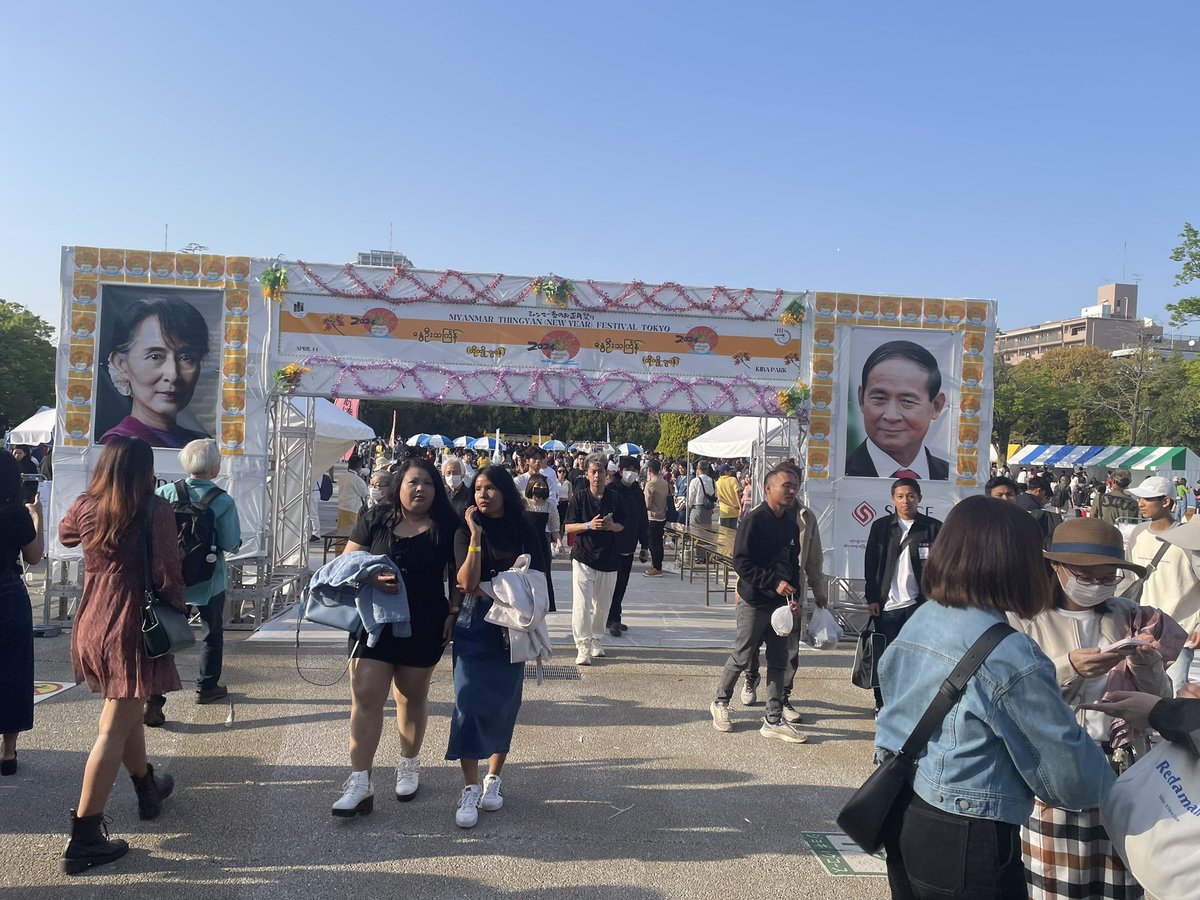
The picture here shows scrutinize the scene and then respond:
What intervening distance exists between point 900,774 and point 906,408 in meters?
8.16

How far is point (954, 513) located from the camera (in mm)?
2475

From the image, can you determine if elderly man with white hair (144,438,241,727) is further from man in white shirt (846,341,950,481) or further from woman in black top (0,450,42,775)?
man in white shirt (846,341,950,481)

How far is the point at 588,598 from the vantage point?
313 inches

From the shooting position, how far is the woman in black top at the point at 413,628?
4395mm

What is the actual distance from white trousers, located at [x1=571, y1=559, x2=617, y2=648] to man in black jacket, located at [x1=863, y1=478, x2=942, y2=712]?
8.24 ft

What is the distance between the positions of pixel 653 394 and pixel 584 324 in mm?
1044

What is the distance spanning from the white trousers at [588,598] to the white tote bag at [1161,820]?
567 cm

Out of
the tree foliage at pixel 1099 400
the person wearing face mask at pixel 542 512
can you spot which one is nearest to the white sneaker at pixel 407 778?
the person wearing face mask at pixel 542 512

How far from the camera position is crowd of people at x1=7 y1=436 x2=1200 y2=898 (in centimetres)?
227

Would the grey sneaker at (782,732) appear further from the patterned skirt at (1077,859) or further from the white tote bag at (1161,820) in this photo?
the white tote bag at (1161,820)

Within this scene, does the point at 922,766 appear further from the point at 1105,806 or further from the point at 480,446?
the point at 480,446

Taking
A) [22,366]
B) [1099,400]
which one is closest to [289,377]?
[22,366]

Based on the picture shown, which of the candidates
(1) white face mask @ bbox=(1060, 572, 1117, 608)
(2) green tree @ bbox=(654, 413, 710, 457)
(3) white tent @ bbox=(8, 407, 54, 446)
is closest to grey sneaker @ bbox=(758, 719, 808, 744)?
(1) white face mask @ bbox=(1060, 572, 1117, 608)

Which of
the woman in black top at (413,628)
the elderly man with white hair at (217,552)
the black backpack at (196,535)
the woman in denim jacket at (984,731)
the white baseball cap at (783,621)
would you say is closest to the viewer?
the woman in denim jacket at (984,731)
